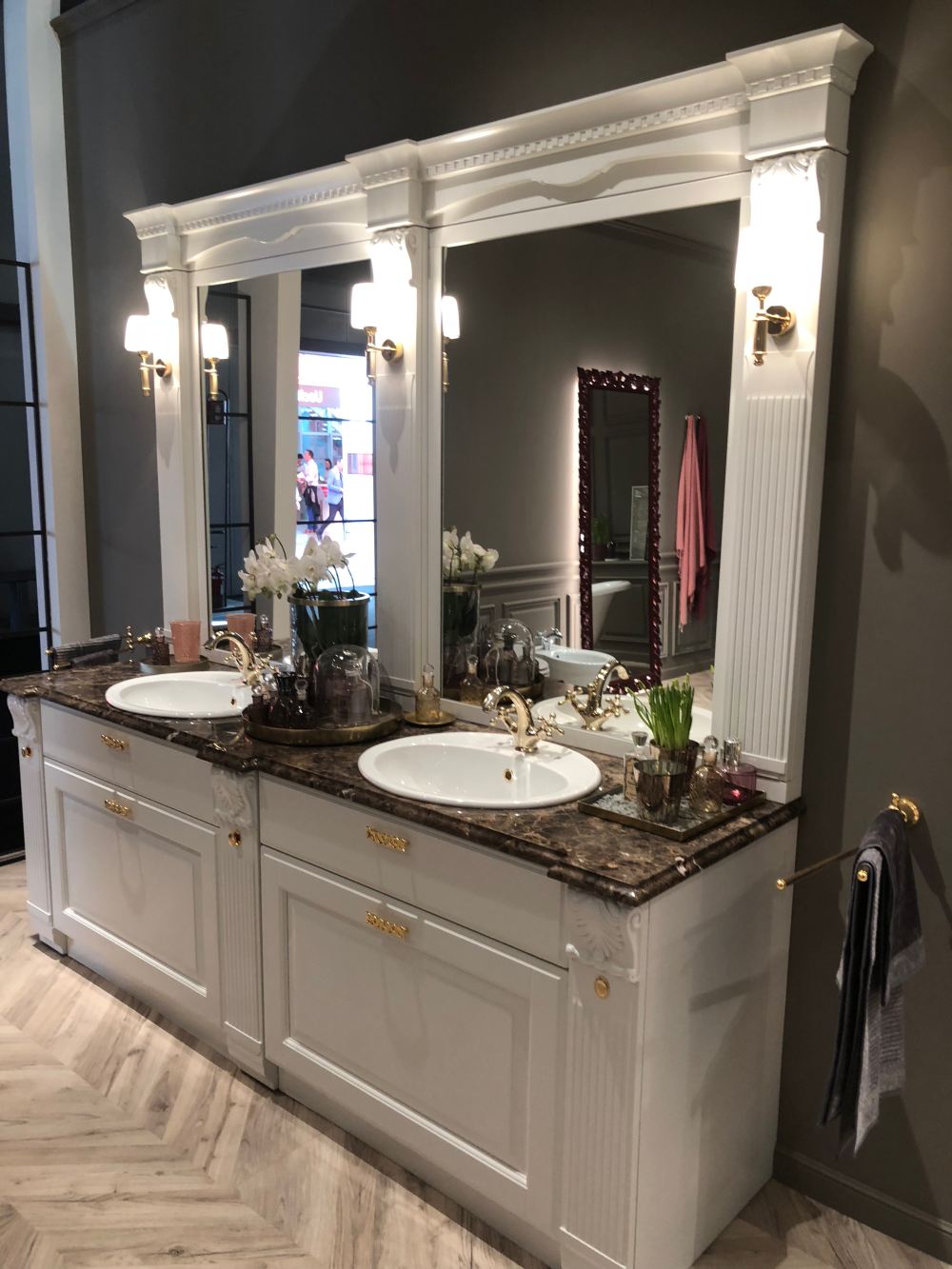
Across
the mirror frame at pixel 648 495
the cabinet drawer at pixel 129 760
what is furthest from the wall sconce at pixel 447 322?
the cabinet drawer at pixel 129 760

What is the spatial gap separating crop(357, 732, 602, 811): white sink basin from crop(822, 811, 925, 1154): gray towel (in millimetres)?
552

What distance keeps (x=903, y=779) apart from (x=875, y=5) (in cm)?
137

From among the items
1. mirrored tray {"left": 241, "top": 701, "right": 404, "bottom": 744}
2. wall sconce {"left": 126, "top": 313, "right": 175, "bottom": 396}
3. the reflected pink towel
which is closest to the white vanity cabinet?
mirrored tray {"left": 241, "top": 701, "right": 404, "bottom": 744}

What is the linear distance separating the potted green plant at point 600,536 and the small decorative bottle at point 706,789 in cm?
57

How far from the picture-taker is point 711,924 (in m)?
1.94

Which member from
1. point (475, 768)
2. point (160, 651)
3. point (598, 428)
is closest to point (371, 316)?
point (598, 428)

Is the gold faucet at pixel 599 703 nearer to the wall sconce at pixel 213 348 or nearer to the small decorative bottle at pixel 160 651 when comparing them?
the small decorative bottle at pixel 160 651

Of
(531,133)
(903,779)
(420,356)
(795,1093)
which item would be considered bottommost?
(795,1093)

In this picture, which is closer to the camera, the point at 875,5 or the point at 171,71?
the point at 875,5

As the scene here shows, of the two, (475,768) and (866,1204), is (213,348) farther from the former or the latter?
(866,1204)

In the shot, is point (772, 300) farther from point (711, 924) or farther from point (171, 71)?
point (171, 71)

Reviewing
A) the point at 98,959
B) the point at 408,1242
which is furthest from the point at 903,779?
the point at 98,959

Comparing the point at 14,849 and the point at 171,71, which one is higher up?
the point at 171,71

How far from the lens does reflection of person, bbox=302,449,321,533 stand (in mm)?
2904
